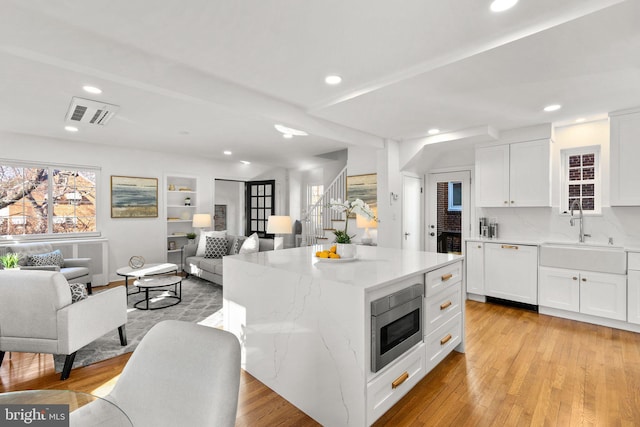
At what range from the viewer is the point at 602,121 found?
3.93m

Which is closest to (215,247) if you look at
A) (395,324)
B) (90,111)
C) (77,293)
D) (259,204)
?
(259,204)

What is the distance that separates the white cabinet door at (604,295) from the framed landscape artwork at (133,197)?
6.93 meters

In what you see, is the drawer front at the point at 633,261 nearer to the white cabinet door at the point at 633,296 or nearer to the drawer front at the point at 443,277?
the white cabinet door at the point at 633,296

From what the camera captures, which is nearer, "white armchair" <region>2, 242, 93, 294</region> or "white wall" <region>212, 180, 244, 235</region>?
"white armchair" <region>2, 242, 93, 294</region>

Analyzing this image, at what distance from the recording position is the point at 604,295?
3518mm

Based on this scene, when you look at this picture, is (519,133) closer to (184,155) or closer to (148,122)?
(148,122)

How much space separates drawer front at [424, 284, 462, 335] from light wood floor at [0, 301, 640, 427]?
1.40ft

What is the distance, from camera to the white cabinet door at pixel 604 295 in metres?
3.41

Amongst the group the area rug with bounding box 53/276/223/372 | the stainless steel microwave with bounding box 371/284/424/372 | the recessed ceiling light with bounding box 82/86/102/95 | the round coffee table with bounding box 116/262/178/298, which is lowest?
the area rug with bounding box 53/276/223/372

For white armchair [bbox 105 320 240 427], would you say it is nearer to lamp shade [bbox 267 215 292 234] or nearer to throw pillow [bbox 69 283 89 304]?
throw pillow [bbox 69 283 89 304]

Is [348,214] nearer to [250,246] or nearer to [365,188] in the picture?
[250,246]

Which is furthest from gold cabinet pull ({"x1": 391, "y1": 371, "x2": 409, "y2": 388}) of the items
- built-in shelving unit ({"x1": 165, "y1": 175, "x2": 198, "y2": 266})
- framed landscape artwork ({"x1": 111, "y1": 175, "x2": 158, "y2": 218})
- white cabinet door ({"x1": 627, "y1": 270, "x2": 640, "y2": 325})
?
built-in shelving unit ({"x1": 165, "y1": 175, "x2": 198, "y2": 266})

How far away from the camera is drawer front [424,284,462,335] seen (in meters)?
2.29

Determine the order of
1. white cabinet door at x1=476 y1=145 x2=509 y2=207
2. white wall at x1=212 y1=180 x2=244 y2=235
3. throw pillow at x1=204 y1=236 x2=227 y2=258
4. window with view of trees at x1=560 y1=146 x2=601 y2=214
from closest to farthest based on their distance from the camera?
window with view of trees at x1=560 y1=146 x2=601 y2=214 → white cabinet door at x1=476 y1=145 x2=509 y2=207 → throw pillow at x1=204 y1=236 x2=227 y2=258 → white wall at x1=212 y1=180 x2=244 y2=235
